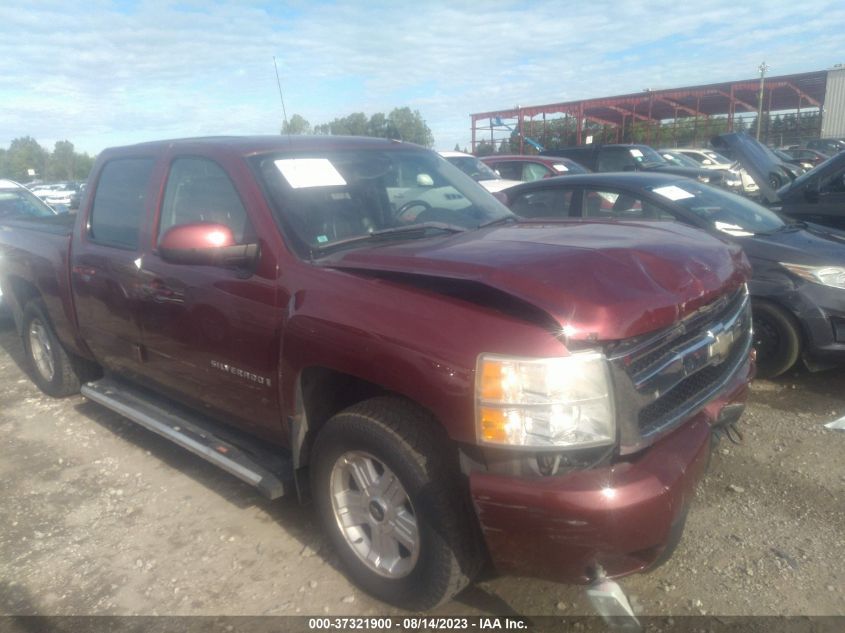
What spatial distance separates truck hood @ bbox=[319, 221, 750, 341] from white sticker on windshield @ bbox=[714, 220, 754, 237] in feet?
7.27

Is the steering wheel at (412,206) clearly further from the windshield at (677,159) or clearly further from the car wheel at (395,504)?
the windshield at (677,159)

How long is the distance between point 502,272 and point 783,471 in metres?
2.37

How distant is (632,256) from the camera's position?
2475 mm

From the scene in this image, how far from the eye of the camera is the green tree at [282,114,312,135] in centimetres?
405

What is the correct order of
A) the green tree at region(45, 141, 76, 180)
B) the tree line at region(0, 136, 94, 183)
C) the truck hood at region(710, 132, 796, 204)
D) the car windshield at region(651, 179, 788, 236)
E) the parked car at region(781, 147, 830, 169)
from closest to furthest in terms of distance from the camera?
the car windshield at region(651, 179, 788, 236) → the truck hood at region(710, 132, 796, 204) → the parked car at region(781, 147, 830, 169) → the tree line at region(0, 136, 94, 183) → the green tree at region(45, 141, 76, 180)

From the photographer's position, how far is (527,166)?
46.8 feet

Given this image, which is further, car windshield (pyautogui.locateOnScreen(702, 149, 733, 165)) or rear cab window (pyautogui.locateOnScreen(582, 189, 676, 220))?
car windshield (pyautogui.locateOnScreen(702, 149, 733, 165))

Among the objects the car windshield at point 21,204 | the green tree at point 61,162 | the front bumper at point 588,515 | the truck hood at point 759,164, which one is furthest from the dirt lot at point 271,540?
the green tree at point 61,162

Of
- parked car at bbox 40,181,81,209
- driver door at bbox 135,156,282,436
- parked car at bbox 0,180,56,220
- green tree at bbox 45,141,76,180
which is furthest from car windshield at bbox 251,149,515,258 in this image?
green tree at bbox 45,141,76,180

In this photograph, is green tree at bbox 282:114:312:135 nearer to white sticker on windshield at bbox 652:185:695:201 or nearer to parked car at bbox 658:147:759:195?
white sticker on windshield at bbox 652:185:695:201

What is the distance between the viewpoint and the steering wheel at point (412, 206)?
11.3 feet

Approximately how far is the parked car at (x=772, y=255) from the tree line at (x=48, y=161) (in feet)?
149

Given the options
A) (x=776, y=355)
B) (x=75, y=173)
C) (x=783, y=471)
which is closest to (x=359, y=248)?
(x=783, y=471)

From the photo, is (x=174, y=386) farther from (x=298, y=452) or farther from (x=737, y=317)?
(x=737, y=317)
